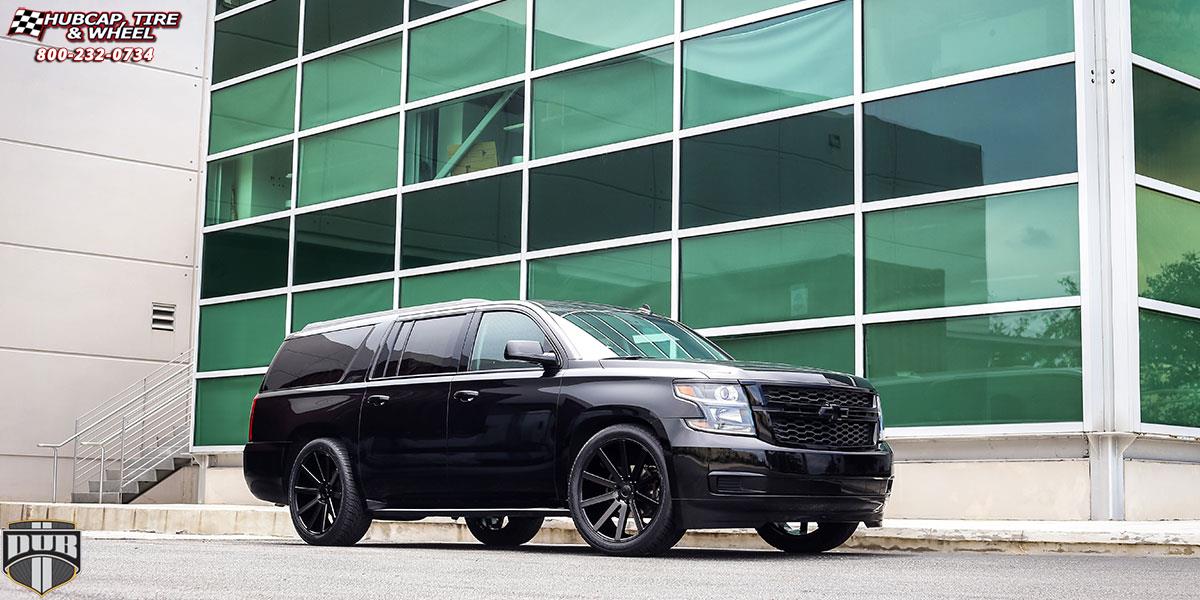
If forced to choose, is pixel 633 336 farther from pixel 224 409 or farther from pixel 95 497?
pixel 95 497

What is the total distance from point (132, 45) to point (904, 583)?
78.0ft

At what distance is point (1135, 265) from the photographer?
14.0 meters

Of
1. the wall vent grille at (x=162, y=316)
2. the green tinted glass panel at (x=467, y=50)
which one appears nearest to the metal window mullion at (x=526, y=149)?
the green tinted glass panel at (x=467, y=50)

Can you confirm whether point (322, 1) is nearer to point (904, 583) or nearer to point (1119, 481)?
point (1119, 481)

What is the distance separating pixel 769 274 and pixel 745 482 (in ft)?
22.6

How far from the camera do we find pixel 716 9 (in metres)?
17.5

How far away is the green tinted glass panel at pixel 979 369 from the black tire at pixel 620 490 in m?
5.30

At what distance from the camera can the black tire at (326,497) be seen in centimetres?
1169

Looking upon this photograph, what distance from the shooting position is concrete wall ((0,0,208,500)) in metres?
26.3

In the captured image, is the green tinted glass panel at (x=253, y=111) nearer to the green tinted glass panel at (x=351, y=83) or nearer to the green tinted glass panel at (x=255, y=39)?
the green tinted glass panel at (x=255, y=39)

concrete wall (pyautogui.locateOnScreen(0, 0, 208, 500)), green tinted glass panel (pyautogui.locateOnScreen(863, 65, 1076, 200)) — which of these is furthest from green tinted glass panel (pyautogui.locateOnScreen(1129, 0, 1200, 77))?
concrete wall (pyautogui.locateOnScreen(0, 0, 208, 500))

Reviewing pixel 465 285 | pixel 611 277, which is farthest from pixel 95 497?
pixel 611 277

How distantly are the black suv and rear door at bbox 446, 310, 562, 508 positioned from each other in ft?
0.04

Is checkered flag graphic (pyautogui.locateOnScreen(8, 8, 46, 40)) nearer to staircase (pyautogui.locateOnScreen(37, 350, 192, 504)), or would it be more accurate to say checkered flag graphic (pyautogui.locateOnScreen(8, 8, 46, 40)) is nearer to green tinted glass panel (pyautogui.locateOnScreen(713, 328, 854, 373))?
staircase (pyautogui.locateOnScreen(37, 350, 192, 504))
